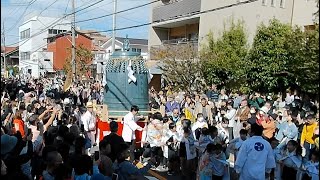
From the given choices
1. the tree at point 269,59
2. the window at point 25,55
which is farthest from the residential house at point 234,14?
the window at point 25,55

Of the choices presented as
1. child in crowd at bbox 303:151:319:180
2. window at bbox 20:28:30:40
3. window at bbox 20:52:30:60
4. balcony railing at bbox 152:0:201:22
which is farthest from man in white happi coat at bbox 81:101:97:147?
window at bbox 20:28:30:40

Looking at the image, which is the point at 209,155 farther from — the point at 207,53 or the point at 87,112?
the point at 207,53

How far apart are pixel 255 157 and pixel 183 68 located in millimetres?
17776

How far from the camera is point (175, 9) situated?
29609 millimetres

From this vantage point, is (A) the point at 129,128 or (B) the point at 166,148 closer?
(B) the point at 166,148

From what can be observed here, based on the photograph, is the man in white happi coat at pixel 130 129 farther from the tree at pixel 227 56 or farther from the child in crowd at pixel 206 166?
the tree at pixel 227 56

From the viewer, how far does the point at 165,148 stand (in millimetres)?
9930

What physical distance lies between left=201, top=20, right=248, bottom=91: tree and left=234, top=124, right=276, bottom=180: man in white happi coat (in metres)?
16.7

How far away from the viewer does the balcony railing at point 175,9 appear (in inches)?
1079

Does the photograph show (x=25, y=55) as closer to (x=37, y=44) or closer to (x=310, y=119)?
(x=37, y=44)

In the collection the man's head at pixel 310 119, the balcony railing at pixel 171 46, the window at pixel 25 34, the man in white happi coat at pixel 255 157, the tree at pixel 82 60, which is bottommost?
the man in white happi coat at pixel 255 157

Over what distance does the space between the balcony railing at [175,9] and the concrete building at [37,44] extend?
37017 mm

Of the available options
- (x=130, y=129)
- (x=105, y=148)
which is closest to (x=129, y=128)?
(x=130, y=129)

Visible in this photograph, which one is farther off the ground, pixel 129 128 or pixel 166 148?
pixel 129 128
